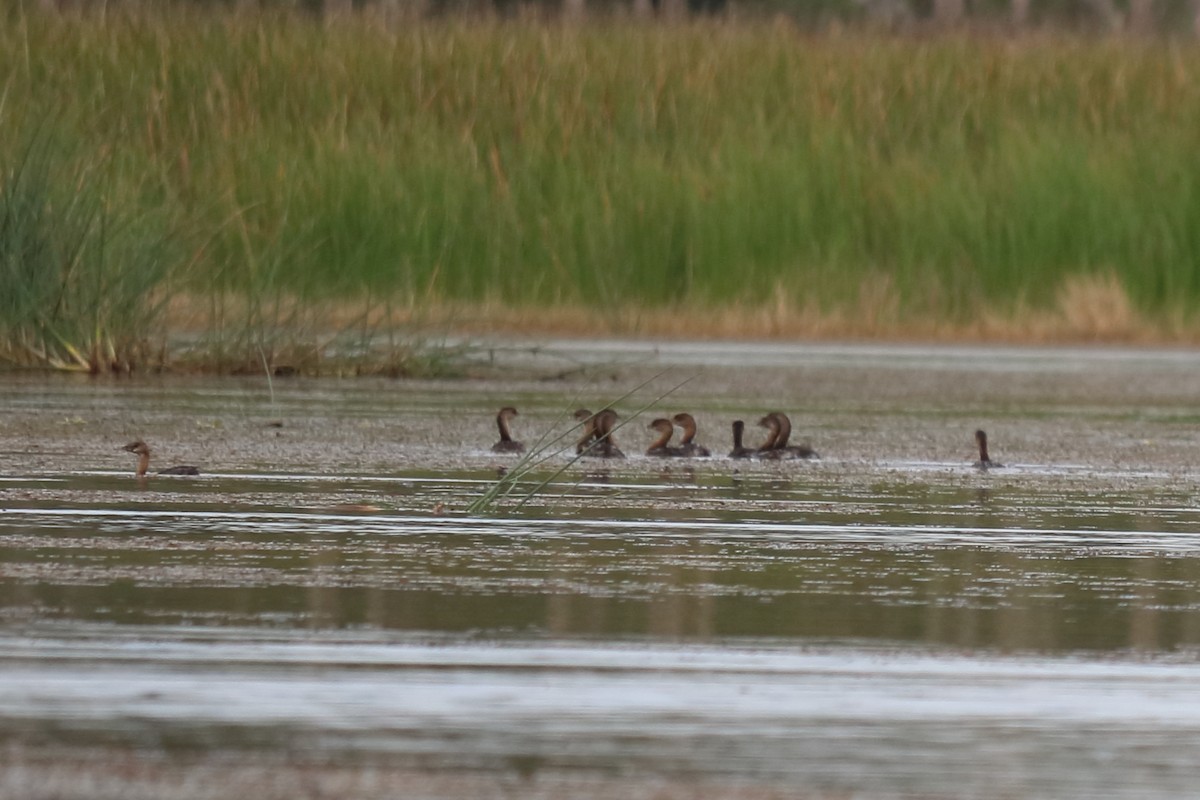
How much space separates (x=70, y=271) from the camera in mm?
9719

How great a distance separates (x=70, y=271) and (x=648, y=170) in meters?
5.48

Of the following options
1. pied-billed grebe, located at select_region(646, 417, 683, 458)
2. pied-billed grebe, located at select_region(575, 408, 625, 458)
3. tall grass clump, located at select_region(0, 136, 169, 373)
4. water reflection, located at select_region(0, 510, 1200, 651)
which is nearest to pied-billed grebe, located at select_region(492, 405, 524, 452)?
pied-billed grebe, located at select_region(575, 408, 625, 458)

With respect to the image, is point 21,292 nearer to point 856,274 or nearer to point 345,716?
point 856,274

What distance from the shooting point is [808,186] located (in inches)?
577

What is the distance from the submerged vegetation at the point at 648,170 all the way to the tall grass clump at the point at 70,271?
1.20 meters

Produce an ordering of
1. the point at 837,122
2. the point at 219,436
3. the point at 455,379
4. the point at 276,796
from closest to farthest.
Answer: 1. the point at 276,796
2. the point at 219,436
3. the point at 455,379
4. the point at 837,122

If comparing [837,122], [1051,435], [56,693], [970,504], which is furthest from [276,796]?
[837,122]

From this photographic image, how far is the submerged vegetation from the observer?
1381 centimetres

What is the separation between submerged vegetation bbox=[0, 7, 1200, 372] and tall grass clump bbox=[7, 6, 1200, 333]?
0.02 metres

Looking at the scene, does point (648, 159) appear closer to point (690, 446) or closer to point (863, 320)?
point (863, 320)

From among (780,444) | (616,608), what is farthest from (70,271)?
(616,608)

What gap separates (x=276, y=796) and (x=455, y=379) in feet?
26.3

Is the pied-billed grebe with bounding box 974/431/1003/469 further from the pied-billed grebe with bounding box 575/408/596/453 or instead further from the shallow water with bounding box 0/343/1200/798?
the pied-billed grebe with bounding box 575/408/596/453

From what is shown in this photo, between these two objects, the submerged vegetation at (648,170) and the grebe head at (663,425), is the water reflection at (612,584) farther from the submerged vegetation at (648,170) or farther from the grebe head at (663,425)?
the submerged vegetation at (648,170)
